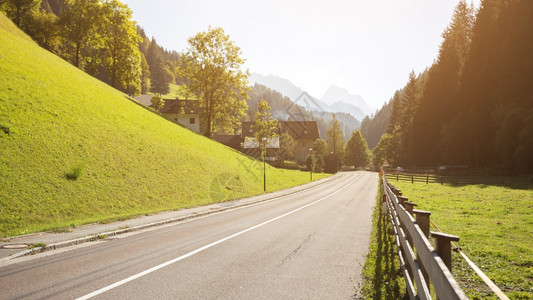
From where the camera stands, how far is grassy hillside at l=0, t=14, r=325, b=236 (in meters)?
12.6

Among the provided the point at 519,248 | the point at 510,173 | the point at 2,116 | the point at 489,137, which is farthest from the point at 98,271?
the point at 489,137

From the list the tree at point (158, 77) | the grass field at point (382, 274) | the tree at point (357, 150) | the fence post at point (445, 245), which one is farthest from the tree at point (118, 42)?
the tree at point (357, 150)

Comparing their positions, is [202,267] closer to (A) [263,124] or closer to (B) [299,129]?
(A) [263,124]

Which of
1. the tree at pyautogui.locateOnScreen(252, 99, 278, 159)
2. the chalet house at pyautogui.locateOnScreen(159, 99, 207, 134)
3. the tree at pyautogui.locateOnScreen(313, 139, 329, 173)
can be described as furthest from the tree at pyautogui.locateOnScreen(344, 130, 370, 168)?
the tree at pyautogui.locateOnScreen(252, 99, 278, 159)

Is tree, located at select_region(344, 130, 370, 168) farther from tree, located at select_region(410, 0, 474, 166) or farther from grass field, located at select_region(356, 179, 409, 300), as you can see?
grass field, located at select_region(356, 179, 409, 300)

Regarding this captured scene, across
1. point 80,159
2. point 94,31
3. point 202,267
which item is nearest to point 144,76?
point 94,31

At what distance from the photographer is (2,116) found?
15.3 metres

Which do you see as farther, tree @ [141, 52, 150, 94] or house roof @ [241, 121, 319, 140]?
tree @ [141, 52, 150, 94]

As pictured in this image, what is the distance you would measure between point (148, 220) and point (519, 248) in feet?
45.6

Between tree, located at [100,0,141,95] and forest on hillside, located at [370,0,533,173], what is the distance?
5617 centimetres

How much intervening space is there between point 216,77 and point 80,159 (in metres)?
31.4

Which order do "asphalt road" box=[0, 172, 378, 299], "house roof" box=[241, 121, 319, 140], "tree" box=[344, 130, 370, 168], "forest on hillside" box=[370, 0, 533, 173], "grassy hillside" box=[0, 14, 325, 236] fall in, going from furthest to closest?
"tree" box=[344, 130, 370, 168]
"house roof" box=[241, 121, 319, 140]
"forest on hillside" box=[370, 0, 533, 173]
"grassy hillside" box=[0, 14, 325, 236]
"asphalt road" box=[0, 172, 378, 299]

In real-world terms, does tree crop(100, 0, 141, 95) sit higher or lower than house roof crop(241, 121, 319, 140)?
higher

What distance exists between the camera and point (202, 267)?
6.80 m
